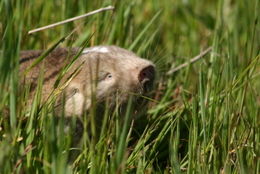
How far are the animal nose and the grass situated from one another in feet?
0.42

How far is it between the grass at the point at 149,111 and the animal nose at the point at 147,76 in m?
0.13

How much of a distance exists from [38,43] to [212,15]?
69.4 inches

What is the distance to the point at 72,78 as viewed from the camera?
102 inches

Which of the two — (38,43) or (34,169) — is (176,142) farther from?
(38,43)

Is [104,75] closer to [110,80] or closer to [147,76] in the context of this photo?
[110,80]

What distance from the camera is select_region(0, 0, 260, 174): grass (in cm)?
232

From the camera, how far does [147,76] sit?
2.86 m

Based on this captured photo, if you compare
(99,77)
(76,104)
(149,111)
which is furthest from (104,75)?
(149,111)

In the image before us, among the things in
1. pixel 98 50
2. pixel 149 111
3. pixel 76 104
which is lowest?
pixel 149 111

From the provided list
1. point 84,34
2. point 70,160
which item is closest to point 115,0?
point 84,34

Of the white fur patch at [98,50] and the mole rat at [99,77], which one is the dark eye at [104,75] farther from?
the white fur patch at [98,50]

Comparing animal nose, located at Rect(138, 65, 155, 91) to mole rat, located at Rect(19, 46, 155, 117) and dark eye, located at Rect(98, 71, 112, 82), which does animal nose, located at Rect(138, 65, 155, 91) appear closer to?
mole rat, located at Rect(19, 46, 155, 117)

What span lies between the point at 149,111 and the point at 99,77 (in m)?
0.65

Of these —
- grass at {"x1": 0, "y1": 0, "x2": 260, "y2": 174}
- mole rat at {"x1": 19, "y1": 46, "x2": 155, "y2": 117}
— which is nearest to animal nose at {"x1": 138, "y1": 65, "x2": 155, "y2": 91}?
mole rat at {"x1": 19, "y1": 46, "x2": 155, "y2": 117}
